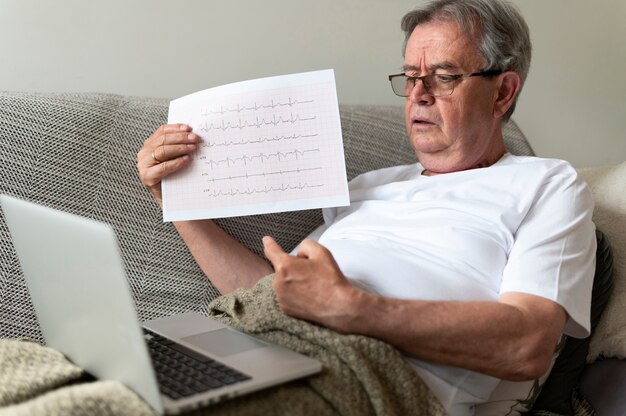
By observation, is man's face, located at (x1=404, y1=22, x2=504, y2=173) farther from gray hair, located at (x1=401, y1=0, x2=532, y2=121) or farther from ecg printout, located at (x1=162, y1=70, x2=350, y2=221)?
ecg printout, located at (x1=162, y1=70, x2=350, y2=221)

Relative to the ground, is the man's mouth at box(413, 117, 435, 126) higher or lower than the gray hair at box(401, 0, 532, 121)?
lower

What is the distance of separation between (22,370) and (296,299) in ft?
1.33

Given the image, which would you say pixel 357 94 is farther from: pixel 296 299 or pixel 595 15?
pixel 296 299

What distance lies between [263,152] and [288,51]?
52 centimetres

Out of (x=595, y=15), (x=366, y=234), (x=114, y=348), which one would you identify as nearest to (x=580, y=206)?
(x=366, y=234)

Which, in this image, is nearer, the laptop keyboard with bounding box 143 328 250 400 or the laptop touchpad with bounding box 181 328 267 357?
the laptop keyboard with bounding box 143 328 250 400

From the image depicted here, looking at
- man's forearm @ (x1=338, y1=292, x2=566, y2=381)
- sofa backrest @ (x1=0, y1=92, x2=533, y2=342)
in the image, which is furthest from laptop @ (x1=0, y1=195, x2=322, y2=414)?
sofa backrest @ (x1=0, y1=92, x2=533, y2=342)

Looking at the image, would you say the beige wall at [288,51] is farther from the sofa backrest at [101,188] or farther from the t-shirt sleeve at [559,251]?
the t-shirt sleeve at [559,251]

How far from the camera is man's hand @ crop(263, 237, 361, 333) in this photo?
1.17 meters

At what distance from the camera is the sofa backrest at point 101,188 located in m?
1.45

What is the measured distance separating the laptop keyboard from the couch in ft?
1.15

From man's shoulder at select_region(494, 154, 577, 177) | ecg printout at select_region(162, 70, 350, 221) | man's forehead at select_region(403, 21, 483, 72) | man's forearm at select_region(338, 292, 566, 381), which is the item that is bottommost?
man's forearm at select_region(338, 292, 566, 381)

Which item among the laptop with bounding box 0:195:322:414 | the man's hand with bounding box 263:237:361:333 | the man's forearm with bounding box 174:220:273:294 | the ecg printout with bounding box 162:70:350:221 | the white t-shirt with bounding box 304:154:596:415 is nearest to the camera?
the laptop with bounding box 0:195:322:414

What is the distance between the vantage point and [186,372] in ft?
3.44
